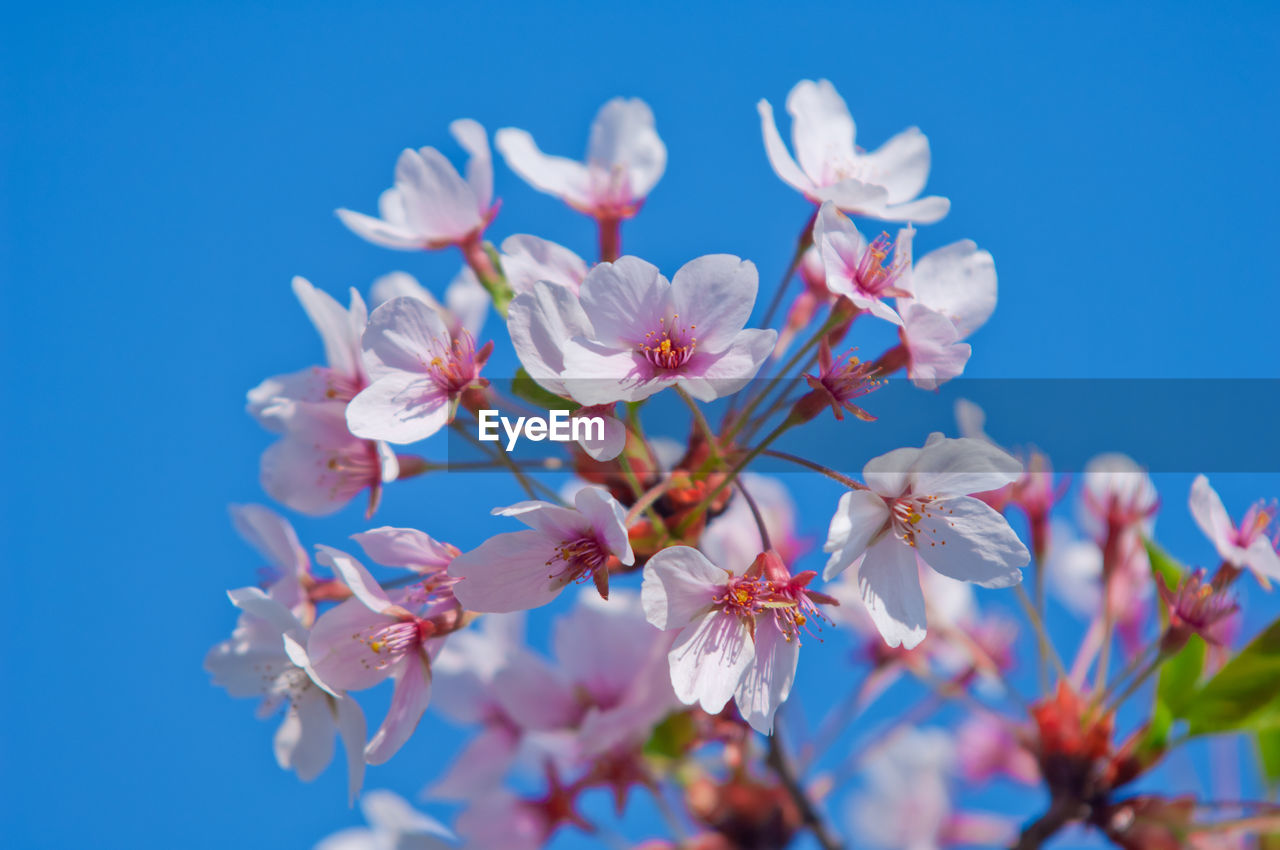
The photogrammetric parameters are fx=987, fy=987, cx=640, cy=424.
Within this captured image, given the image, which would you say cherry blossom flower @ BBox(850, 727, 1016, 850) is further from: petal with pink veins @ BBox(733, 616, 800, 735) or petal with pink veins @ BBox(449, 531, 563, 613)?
petal with pink veins @ BBox(449, 531, 563, 613)

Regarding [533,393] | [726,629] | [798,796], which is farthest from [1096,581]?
[533,393]

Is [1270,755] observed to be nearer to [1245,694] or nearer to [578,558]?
[1245,694]

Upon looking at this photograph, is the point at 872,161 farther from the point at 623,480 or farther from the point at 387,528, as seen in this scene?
the point at 387,528

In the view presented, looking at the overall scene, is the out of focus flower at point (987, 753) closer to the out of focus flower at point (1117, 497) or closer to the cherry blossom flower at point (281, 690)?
the out of focus flower at point (1117, 497)

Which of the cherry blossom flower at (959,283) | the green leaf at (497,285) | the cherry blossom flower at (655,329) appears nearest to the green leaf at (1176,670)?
the cherry blossom flower at (959,283)

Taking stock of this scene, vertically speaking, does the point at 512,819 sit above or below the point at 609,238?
below

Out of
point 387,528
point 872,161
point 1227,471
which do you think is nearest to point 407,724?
point 387,528

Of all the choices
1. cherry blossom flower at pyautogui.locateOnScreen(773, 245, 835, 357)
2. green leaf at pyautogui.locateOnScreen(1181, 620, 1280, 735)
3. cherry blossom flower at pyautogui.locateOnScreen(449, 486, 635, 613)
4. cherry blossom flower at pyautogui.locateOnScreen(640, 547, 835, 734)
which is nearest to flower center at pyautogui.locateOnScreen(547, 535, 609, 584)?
cherry blossom flower at pyautogui.locateOnScreen(449, 486, 635, 613)
